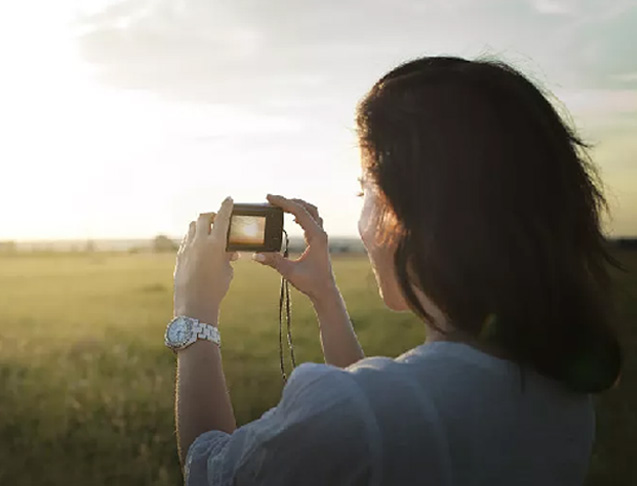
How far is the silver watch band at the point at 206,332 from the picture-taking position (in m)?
1.20

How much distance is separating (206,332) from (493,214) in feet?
1.65

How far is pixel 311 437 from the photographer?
2.78ft

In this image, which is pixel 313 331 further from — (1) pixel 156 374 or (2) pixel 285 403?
(2) pixel 285 403

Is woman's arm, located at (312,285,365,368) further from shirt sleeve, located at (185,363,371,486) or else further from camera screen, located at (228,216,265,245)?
shirt sleeve, located at (185,363,371,486)

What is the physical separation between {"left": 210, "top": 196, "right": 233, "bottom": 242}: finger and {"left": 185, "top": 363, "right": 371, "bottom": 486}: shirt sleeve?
1.41ft

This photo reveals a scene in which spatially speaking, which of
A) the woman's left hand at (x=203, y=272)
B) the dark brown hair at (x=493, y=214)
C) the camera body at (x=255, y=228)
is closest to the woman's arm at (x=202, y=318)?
the woman's left hand at (x=203, y=272)

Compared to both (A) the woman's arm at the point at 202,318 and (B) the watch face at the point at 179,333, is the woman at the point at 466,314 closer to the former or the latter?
(A) the woman's arm at the point at 202,318

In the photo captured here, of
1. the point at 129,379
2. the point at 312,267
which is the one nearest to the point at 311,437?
the point at 312,267

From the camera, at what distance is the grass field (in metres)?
3.43

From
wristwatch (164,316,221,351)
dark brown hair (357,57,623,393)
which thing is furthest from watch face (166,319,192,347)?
dark brown hair (357,57,623,393)

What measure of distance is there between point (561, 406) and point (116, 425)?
3.21m

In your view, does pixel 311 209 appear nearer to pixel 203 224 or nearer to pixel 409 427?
pixel 203 224

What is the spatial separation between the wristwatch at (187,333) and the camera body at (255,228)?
26 cm

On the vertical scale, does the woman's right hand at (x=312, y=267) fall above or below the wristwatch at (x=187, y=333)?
above
